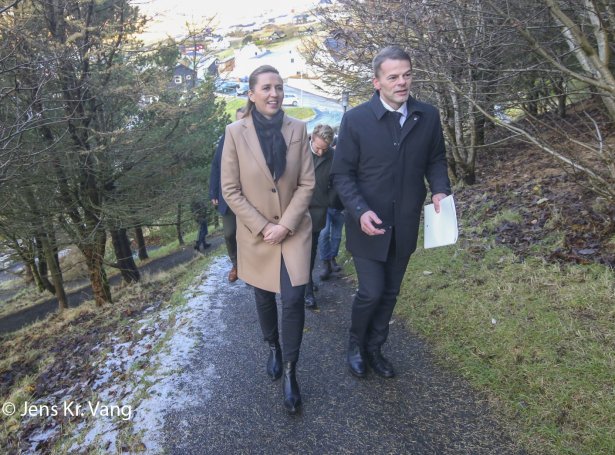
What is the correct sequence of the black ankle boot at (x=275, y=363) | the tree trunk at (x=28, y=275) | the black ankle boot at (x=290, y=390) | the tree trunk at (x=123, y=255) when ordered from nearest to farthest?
the black ankle boot at (x=290, y=390), the black ankle boot at (x=275, y=363), the tree trunk at (x=123, y=255), the tree trunk at (x=28, y=275)

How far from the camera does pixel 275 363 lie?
354 cm

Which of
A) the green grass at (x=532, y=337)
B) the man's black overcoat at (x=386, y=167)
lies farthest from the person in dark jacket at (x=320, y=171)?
the man's black overcoat at (x=386, y=167)

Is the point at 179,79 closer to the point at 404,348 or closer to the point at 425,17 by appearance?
the point at 425,17

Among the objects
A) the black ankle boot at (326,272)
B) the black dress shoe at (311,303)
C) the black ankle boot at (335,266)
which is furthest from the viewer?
the black ankle boot at (335,266)

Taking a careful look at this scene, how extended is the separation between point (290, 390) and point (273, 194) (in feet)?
4.63

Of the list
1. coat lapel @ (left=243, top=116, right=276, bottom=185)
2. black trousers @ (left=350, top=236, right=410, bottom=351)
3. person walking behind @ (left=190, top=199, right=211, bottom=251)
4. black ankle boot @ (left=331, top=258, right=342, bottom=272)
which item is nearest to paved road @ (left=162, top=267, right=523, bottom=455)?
black trousers @ (left=350, top=236, right=410, bottom=351)

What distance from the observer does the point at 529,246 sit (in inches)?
187

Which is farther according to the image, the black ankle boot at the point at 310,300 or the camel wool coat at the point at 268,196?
the black ankle boot at the point at 310,300

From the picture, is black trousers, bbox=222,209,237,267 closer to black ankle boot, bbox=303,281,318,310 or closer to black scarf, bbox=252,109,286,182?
black ankle boot, bbox=303,281,318,310

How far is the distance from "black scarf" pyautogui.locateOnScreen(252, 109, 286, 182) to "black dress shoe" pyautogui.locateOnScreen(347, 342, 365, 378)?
59.6 inches

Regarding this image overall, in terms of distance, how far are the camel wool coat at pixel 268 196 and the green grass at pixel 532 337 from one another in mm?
1641

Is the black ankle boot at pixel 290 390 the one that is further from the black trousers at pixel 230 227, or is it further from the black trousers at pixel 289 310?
the black trousers at pixel 230 227

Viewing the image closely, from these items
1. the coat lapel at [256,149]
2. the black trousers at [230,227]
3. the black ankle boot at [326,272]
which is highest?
the coat lapel at [256,149]

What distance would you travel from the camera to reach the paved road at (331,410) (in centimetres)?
275
